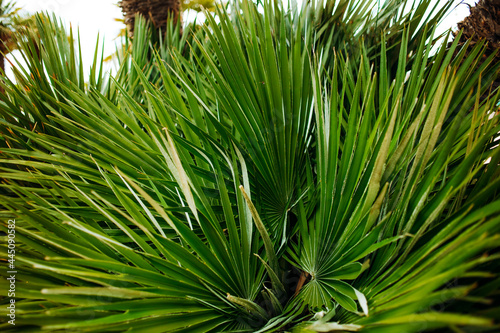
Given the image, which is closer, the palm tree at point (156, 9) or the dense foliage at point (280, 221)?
the dense foliage at point (280, 221)

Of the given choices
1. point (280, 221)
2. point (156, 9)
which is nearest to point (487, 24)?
point (280, 221)

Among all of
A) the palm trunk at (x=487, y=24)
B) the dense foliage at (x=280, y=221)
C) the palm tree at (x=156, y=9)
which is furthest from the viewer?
the palm tree at (x=156, y=9)

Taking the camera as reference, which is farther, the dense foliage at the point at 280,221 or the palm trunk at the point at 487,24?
the palm trunk at the point at 487,24

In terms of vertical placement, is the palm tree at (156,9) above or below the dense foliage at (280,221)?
above

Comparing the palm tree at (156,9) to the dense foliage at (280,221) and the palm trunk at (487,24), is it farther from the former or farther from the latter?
the palm trunk at (487,24)

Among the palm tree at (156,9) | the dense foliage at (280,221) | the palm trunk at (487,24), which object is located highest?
the palm tree at (156,9)

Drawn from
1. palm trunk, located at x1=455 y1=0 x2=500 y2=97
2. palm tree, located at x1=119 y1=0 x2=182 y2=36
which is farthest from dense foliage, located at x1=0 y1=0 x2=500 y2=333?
palm tree, located at x1=119 y1=0 x2=182 y2=36

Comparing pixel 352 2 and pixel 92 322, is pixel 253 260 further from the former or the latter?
pixel 352 2

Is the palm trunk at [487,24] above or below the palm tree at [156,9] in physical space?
below

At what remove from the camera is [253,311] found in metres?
0.64

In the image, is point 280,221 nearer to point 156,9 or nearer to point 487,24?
point 487,24

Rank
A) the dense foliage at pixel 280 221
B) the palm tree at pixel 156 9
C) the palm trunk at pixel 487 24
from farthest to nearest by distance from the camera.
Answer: the palm tree at pixel 156 9, the palm trunk at pixel 487 24, the dense foliage at pixel 280 221

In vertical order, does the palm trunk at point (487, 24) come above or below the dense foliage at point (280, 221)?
above

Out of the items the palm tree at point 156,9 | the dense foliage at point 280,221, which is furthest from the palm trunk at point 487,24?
the palm tree at point 156,9
